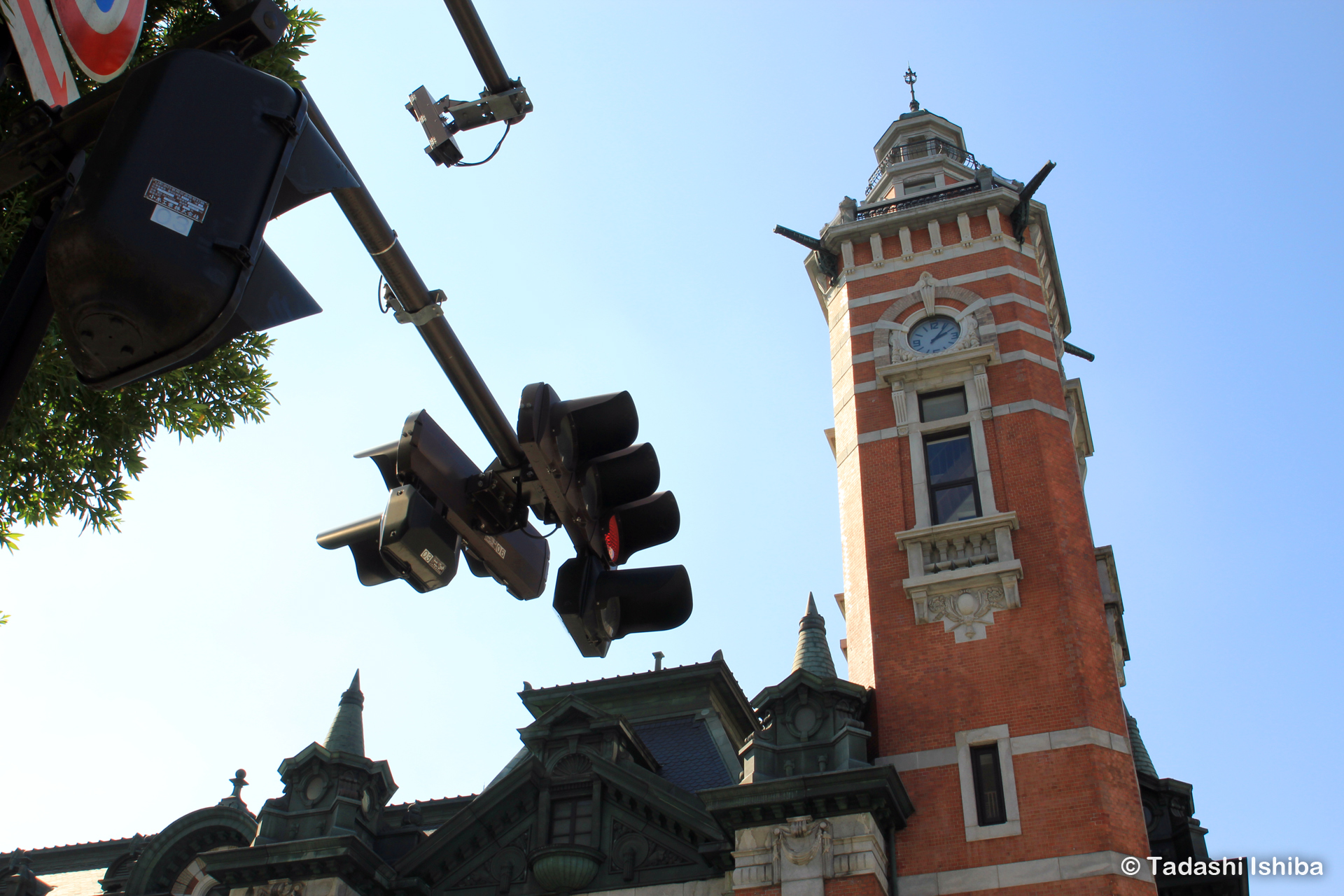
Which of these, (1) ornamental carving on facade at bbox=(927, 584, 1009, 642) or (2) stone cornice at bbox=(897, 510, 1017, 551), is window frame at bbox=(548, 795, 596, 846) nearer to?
(1) ornamental carving on facade at bbox=(927, 584, 1009, 642)

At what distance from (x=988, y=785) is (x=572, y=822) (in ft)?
22.5

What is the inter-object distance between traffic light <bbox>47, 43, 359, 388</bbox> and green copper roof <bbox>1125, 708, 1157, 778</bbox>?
20254 millimetres

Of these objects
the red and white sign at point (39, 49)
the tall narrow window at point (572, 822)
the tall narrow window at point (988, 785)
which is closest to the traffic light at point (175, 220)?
the red and white sign at point (39, 49)

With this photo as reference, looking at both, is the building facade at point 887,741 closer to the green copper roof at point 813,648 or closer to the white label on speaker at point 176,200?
the green copper roof at point 813,648

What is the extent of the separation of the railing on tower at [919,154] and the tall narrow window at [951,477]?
11667mm

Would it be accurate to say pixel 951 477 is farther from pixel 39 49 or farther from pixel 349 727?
pixel 39 49

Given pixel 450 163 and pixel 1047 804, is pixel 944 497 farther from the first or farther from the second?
pixel 450 163

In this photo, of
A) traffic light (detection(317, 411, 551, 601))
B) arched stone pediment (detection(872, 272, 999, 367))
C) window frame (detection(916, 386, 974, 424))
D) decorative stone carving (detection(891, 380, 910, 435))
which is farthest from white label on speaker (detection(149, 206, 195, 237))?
arched stone pediment (detection(872, 272, 999, 367))

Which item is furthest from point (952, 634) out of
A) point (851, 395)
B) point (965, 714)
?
point (851, 395)

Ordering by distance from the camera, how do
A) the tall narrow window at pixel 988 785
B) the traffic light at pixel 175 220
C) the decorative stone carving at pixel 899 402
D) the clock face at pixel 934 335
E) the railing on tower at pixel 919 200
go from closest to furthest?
the traffic light at pixel 175 220
the tall narrow window at pixel 988 785
the decorative stone carving at pixel 899 402
the clock face at pixel 934 335
the railing on tower at pixel 919 200

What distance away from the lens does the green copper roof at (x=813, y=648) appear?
19.9 m

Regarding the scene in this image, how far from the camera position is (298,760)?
2102cm

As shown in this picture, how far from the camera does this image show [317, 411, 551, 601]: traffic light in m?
4.52

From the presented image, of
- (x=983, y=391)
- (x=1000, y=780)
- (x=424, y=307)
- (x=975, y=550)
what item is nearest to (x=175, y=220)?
(x=424, y=307)
